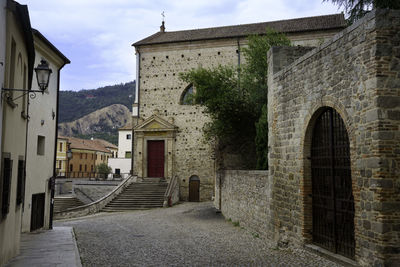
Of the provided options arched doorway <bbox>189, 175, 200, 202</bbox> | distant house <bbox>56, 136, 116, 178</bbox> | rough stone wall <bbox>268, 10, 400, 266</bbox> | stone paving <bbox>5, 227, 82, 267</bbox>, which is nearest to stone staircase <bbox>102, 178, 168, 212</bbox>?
arched doorway <bbox>189, 175, 200, 202</bbox>

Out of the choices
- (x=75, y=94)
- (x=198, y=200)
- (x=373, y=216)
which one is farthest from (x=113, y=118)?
(x=373, y=216)

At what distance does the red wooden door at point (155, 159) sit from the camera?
26.7 m

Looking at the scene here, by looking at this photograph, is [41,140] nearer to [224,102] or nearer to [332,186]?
[224,102]

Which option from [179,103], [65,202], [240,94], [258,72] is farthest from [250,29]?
[65,202]

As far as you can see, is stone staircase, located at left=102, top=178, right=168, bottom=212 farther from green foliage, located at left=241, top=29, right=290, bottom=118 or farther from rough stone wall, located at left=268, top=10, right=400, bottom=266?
rough stone wall, located at left=268, top=10, right=400, bottom=266

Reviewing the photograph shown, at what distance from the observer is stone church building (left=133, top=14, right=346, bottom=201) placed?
2561 centimetres

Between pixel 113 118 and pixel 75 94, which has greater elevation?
pixel 75 94

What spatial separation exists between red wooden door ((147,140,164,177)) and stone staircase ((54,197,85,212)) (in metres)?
5.48

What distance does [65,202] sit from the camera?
25844 millimetres

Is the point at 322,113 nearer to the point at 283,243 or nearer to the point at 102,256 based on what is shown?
the point at 283,243

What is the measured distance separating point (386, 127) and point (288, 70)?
381 centimetres

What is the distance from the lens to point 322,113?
25.8ft

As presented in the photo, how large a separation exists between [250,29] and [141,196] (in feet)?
45.3

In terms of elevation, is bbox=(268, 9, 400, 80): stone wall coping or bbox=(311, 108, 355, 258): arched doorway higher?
bbox=(268, 9, 400, 80): stone wall coping
